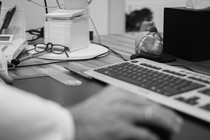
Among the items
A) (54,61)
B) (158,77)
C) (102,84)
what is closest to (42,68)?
(54,61)

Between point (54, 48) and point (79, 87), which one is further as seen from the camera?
point (54, 48)

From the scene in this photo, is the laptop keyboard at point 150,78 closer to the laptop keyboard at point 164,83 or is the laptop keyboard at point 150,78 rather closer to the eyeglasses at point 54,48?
the laptop keyboard at point 164,83

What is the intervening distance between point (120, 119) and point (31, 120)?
5.5 inches

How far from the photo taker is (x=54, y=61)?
1.26 meters

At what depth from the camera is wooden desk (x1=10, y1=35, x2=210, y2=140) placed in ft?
2.20

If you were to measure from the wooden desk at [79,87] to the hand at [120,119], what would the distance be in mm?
60

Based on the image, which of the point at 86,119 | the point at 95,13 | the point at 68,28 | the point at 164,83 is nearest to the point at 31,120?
the point at 86,119

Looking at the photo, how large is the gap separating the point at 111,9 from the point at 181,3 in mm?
385

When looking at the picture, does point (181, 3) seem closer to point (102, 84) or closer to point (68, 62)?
point (68, 62)

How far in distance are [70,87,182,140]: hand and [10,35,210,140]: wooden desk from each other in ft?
0.20

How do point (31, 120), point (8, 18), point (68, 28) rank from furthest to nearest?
point (8, 18) → point (68, 28) → point (31, 120)

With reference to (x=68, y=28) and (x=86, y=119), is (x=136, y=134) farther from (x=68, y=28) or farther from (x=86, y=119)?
(x=68, y=28)

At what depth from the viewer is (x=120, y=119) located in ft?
1.90

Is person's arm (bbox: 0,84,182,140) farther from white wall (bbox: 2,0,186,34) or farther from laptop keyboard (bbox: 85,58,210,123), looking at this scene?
white wall (bbox: 2,0,186,34)
